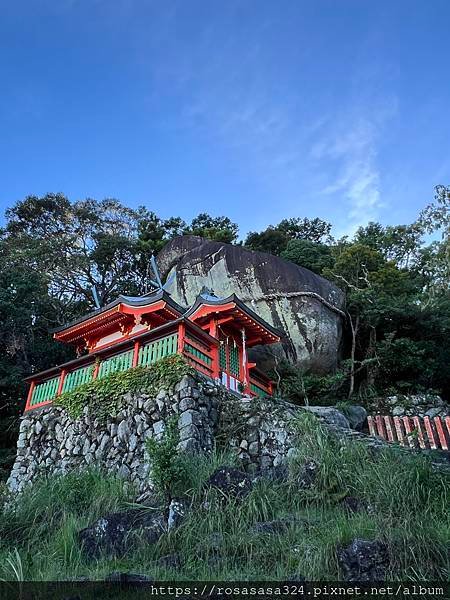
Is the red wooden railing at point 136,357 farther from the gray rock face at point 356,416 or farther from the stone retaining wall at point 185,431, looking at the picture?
the gray rock face at point 356,416

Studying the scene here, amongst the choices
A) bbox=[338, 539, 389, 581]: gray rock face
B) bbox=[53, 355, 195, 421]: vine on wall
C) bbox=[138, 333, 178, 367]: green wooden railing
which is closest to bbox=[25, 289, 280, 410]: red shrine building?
bbox=[138, 333, 178, 367]: green wooden railing

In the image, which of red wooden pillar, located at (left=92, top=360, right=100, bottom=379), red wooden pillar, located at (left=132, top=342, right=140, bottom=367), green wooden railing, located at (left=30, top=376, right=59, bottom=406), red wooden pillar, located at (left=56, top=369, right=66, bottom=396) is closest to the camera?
red wooden pillar, located at (left=132, top=342, right=140, bottom=367)

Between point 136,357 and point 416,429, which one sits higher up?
point 136,357

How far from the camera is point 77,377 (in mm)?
12453

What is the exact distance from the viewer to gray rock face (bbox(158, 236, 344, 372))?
1738 centimetres

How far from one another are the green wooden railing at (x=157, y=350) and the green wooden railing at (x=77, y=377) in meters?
1.71

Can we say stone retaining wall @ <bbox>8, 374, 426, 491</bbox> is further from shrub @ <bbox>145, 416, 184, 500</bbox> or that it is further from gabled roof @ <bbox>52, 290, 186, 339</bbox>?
Result: gabled roof @ <bbox>52, 290, 186, 339</bbox>

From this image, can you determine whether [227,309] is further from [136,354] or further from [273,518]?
[273,518]

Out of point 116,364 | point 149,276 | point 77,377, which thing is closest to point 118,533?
point 116,364

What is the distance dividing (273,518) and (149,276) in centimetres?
1781

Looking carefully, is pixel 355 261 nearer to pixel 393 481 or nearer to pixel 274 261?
pixel 274 261

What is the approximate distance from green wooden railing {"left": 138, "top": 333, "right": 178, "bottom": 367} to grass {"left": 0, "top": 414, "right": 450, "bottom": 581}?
10.5 feet

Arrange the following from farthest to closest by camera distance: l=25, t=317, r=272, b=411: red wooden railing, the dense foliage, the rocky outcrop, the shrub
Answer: the dense foliage → l=25, t=317, r=272, b=411: red wooden railing → the rocky outcrop → the shrub

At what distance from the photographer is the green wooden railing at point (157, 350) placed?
35.4 feet
